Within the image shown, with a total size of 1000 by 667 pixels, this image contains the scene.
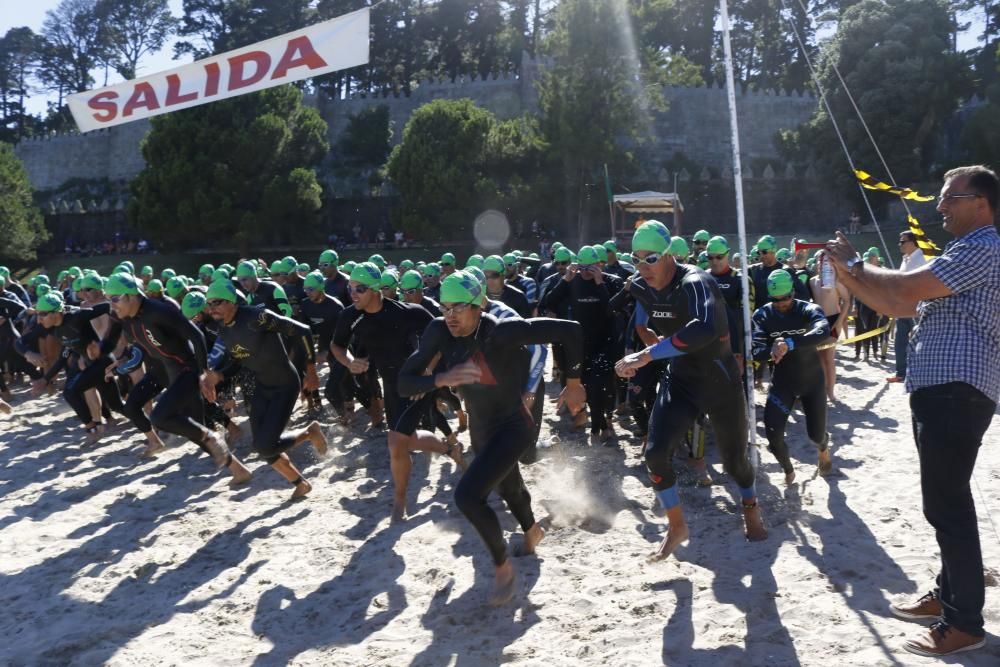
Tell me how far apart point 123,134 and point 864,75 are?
45690 millimetres

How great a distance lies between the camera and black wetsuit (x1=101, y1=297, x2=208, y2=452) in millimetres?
7105

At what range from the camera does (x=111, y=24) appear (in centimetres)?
7181

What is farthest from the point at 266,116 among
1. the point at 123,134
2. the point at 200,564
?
the point at 200,564

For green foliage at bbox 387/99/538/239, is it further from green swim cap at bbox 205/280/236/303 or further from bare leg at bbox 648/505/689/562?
bare leg at bbox 648/505/689/562

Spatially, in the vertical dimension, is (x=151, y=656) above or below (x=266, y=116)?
below

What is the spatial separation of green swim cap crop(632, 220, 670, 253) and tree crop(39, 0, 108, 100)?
256 feet

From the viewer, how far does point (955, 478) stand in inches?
145

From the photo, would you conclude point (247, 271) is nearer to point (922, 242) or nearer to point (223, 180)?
point (922, 242)

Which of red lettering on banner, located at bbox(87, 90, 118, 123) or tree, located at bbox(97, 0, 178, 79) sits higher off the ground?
tree, located at bbox(97, 0, 178, 79)

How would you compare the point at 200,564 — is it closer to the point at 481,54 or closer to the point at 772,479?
Answer: the point at 772,479

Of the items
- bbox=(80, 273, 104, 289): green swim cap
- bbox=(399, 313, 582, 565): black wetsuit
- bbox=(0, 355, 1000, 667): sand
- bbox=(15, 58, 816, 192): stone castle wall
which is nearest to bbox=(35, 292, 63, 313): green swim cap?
bbox=(80, 273, 104, 289): green swim cap

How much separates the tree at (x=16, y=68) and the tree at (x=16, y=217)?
39.5 m

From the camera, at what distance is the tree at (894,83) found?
3478 cm

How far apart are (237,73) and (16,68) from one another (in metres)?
76.1
